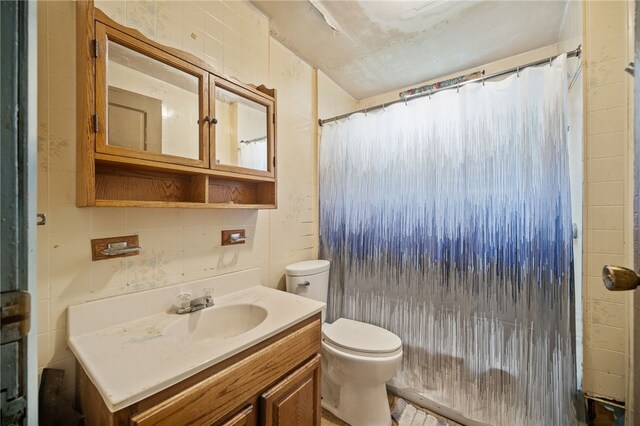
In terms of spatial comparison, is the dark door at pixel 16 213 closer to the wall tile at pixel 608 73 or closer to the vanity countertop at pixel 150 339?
the vanity countertop at pixel 150 339

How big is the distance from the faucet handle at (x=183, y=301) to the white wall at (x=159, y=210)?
0.08m

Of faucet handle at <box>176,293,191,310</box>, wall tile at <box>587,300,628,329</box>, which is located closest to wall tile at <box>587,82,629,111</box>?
wall tile at <box>587,300,628,329</box>

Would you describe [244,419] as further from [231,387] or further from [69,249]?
[69,249]

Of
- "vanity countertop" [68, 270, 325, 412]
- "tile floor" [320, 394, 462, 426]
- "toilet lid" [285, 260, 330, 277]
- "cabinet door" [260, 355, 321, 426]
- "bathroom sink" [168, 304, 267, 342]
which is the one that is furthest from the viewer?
"toilet lid" [285, 260, 330, 277]

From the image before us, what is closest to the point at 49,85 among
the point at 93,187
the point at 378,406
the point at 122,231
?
the point at 93,187

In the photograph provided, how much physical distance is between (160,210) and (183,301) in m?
0.41

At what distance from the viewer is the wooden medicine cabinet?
0.84 meters

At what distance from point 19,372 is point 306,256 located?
64.1 inches

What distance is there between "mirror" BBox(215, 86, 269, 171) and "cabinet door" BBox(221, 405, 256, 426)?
97 cm

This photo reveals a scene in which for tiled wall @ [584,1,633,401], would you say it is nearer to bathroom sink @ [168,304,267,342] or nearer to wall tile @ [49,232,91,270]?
bathroom sink @ [168,304,267,342]

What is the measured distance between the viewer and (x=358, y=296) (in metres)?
1.80

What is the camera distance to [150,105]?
39.8 inches

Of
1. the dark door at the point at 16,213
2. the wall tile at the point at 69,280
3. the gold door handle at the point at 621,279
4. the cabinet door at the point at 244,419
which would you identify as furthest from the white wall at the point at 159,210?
the gold door handle at the point at 621,279

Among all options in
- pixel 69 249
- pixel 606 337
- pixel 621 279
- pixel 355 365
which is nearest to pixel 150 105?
pixel 69 249
